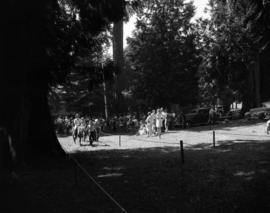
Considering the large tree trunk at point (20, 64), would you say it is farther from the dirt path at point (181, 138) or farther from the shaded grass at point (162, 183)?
the dirt path at point (181, 138)

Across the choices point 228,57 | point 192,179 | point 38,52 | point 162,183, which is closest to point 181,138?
point 38,52

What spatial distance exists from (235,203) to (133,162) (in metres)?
8.34

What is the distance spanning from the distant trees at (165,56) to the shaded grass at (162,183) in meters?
30.9

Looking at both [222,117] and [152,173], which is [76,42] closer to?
[152,173]

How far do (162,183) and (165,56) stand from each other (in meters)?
38.8

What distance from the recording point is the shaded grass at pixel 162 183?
11.3 meters

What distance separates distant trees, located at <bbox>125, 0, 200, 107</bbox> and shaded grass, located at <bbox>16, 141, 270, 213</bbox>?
30.9 m

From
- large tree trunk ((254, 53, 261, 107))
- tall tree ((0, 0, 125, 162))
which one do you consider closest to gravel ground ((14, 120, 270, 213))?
tall tree ((0, 0, 125, 162))

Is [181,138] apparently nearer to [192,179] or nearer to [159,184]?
[192,179]

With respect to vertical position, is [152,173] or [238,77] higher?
[238,77]

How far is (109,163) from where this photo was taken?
19.4m

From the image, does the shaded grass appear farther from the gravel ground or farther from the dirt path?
the dirt path

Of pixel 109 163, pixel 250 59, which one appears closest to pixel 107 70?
pixel 109 163

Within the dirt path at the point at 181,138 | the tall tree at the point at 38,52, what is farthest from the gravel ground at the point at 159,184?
the dirt path at the point at 181,138
